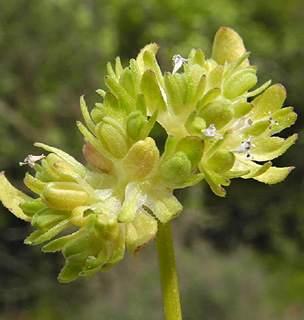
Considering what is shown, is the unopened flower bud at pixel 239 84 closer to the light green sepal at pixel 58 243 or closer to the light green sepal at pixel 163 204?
the light green sepal at pixel 163 204

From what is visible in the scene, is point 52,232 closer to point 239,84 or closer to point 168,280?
point 168,280

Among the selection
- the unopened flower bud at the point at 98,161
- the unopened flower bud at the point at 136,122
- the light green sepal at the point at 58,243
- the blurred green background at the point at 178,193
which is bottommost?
the blurred green background at the point at 178,193

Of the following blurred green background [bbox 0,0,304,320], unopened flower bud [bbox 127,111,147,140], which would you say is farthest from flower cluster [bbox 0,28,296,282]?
blurred green background [bbox 0,0,304,320]

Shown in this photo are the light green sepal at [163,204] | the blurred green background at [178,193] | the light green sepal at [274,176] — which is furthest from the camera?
the blurred green background at [178,193]

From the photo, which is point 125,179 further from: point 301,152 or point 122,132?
point 301,152

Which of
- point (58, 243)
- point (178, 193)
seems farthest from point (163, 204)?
point (178, 193)

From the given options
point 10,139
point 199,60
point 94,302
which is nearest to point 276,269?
point 94,302

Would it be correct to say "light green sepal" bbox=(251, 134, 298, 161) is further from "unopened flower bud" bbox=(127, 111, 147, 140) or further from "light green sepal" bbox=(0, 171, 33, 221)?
"light green sepal" bbox=(0, 171, 33, 221)

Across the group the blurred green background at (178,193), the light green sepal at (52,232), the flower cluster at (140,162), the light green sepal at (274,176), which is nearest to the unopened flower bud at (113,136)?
the flower cluster at (140,162)
